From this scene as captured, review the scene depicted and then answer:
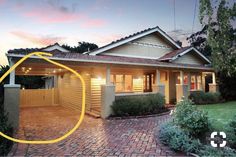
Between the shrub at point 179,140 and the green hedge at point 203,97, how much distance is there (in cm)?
1002

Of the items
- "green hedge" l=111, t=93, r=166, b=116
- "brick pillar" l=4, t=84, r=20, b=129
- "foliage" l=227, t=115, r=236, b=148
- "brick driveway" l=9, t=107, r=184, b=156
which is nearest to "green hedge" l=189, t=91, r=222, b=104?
"green hedge" l=111, t=93, r=166, b=116

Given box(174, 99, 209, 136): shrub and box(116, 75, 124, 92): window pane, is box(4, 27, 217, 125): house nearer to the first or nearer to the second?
box(116, 75, 124, 92): window pane

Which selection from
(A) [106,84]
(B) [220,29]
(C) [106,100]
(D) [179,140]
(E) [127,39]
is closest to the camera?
(D) [179,140]

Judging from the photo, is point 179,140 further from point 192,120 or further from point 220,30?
point 220,30

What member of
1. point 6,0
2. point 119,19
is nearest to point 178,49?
point 119,19

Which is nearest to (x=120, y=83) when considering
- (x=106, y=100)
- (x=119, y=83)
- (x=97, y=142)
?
(x=119, y=83)

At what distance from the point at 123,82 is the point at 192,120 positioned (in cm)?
953

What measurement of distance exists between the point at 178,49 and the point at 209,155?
48.4 feet

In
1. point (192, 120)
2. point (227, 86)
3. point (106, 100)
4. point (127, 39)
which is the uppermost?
point (127, 39)

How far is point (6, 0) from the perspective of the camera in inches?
390

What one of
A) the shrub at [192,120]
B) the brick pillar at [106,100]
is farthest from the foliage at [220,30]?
the brick pillar at [106,100]

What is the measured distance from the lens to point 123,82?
50.8 ft

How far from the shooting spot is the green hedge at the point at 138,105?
1091 cm

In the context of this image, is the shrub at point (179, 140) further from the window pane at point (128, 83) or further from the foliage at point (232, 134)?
the window pane at point (128, 83)
